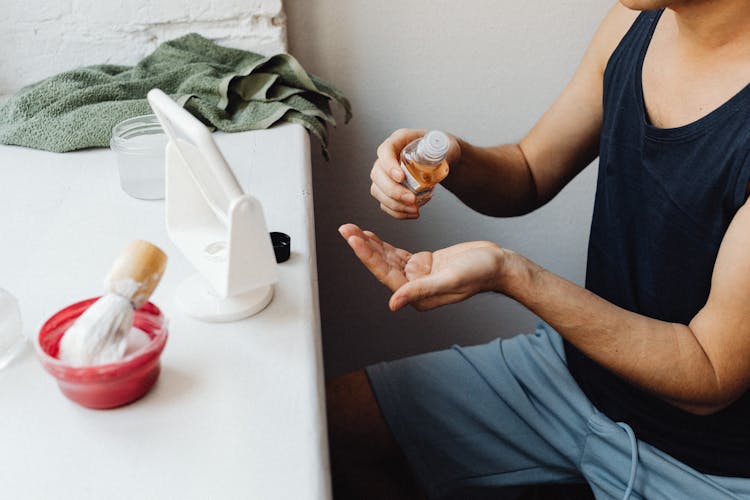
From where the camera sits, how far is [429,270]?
0.84 m

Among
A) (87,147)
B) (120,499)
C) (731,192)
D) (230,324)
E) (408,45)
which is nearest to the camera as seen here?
(120,499)

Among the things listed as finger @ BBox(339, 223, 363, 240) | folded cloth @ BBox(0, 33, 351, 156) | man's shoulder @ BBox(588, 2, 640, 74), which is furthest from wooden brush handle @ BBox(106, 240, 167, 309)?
man's shoulder @ BBox(588, 2, 640, 74)

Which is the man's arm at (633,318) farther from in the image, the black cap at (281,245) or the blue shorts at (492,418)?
the blue shorts at (492,418)

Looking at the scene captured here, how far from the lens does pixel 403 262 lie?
0.85 metres

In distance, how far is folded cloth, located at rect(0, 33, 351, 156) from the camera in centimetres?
104

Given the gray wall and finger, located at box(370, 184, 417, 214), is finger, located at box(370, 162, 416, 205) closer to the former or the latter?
finger, located at box(370, 184, 417, 214)

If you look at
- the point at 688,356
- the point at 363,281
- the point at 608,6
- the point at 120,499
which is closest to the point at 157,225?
the point at 120,499

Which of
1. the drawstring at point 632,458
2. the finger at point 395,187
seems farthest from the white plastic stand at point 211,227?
the drawstring at point 632,458

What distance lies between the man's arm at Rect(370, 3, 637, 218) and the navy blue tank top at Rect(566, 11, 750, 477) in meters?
0.06

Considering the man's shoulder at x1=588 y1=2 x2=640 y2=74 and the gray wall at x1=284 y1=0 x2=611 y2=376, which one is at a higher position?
the man's shoulder at x1=588 y1=2 x2=640 y2=74

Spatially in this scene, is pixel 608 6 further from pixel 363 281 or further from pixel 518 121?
pixel 363 281

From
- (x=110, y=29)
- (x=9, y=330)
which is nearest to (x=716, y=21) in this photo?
(x=9, y=330)

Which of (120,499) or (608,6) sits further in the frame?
(608,6)

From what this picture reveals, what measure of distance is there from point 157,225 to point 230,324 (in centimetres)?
23
